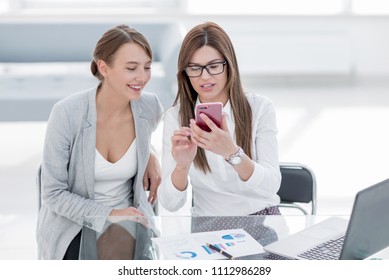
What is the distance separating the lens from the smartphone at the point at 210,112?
210 cm

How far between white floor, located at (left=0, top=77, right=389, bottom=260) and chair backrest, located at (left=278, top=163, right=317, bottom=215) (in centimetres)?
113

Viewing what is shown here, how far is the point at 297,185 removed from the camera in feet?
8.41

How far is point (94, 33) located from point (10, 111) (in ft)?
3.54

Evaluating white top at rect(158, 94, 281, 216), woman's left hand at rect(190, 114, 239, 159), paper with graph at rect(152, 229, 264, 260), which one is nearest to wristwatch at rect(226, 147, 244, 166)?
woman's left hand at rect(190, 114, 239, 159)

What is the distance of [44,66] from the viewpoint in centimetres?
576

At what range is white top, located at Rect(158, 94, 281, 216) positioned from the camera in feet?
7.62

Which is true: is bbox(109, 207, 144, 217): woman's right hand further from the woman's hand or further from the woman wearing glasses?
the woman wearing glasses

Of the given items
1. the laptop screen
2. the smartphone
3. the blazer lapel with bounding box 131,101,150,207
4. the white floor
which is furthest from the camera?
the white floor

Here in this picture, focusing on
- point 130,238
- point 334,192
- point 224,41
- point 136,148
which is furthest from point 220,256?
point 334,192

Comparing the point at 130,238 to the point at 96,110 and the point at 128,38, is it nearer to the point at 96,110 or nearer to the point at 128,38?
the point at 96,110

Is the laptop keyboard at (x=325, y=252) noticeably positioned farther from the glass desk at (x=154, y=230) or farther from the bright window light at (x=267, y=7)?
the bright window light at (x=267, y=7)

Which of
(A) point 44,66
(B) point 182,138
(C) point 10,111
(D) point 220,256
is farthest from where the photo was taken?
(A) point 44,66

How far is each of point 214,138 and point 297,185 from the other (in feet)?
1.84

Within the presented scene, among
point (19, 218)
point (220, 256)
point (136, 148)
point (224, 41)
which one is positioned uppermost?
point (224, 41)
